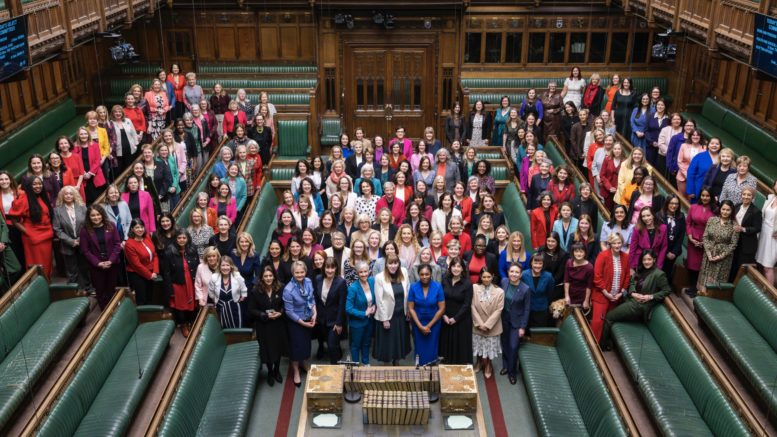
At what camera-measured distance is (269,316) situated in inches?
307

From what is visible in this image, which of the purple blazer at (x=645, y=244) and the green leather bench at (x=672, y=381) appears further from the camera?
the purple blazer at (x=645, y=244)

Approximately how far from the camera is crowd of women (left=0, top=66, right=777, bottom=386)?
7918 mm

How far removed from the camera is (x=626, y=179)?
392 inches

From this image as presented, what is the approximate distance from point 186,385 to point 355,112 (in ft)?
36.1

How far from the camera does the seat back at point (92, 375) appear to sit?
6.25m

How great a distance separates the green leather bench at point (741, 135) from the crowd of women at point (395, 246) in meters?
2.22

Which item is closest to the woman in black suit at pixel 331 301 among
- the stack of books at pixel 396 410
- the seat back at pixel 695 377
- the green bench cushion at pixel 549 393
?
the stack of books at pixel 396 410

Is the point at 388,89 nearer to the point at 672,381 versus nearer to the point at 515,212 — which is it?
the point at 515,212

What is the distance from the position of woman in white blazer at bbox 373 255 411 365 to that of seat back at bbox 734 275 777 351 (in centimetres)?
354

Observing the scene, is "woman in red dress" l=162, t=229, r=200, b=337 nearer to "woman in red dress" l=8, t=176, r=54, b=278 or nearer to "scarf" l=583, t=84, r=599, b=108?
"woman in red dress" l=8, t=176, r=54, b=278

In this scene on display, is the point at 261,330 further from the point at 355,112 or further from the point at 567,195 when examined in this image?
the point at 355,112

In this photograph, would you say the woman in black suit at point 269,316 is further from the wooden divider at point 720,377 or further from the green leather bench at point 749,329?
the green leather bench at point 749,329

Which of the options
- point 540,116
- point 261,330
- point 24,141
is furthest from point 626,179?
point 24,141

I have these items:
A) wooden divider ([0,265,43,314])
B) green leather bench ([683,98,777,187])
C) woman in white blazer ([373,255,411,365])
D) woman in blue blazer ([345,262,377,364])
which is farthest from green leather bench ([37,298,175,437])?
green leather bench ([683,98,777,187])
